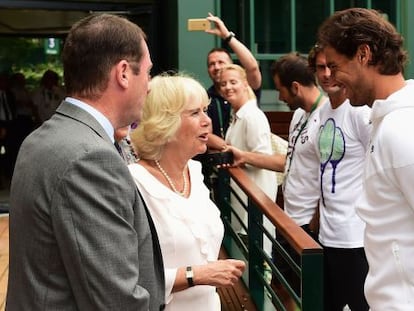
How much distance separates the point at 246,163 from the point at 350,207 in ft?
3.91

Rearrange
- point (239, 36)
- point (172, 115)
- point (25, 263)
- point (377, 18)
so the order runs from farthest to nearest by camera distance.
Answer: point (239, 36), point (172, 115), point (377, 18), point (25, 263)

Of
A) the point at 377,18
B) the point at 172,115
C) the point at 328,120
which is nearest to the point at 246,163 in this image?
the point at 328,120

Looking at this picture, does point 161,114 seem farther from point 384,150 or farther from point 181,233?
point 384,150

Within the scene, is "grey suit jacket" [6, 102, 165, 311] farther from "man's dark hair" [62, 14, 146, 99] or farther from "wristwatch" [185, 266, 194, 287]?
"wristwatch" [185, 266, 194, 287]

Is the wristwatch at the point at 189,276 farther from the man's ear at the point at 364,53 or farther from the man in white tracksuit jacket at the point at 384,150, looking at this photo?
the man's ear at the point at 364,53

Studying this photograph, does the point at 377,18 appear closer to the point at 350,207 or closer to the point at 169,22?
the point at 350,207

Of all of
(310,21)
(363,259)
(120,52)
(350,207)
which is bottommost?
(363,259)

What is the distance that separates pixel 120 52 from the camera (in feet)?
4.91

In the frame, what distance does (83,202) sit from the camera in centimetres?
133

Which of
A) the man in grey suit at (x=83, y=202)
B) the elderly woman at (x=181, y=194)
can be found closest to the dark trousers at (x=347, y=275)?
the elderly woman at (x=181, y=194)

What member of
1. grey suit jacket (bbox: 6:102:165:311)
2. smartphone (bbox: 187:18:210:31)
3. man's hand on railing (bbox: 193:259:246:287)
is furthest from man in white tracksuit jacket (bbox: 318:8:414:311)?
smartphone (bbox: 187:18:210:31)

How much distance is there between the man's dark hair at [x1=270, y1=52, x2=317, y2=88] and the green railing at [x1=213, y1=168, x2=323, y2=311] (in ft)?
2.25

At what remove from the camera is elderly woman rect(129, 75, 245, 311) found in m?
2.20

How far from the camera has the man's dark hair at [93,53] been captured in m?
1.48
